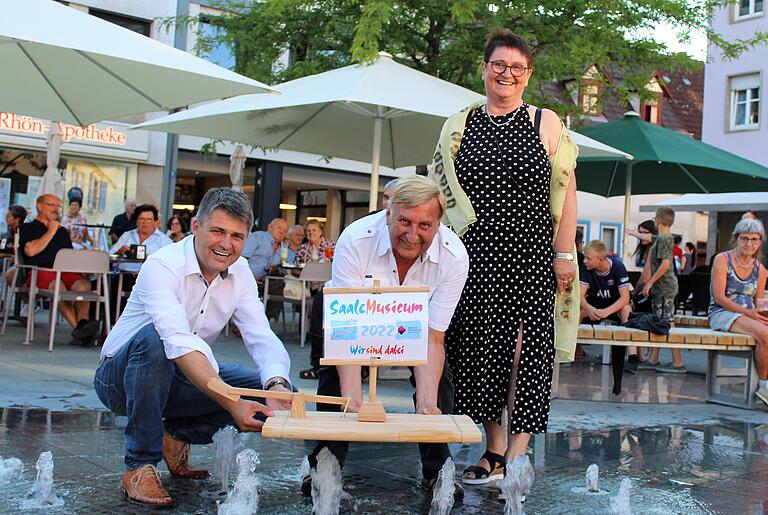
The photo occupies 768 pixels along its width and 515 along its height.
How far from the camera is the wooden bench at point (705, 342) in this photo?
25.1 ft

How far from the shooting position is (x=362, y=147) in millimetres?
11070

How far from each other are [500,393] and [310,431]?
5.63 feet

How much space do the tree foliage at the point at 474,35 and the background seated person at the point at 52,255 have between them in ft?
15.4

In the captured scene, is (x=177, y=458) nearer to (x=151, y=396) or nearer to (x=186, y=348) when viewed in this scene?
(x=151, y=396)

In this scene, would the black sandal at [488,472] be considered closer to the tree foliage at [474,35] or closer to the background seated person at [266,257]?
the background seated person at [266,257]

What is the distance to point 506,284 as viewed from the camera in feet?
14.8

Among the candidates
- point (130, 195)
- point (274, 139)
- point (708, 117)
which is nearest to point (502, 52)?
point (274, 139)

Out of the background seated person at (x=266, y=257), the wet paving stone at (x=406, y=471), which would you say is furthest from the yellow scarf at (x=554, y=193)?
the background seated person at (x=266, y=257)

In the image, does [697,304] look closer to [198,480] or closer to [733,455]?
[733,455]

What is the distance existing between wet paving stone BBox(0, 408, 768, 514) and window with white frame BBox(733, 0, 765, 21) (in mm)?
27422

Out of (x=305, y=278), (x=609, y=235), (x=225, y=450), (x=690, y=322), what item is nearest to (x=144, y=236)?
(x=305, y=278)

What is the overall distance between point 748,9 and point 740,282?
25269 millimetres

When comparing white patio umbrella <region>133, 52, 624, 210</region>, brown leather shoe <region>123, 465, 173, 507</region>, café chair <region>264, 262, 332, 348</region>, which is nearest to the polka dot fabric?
brown leather shoe <region>123, 465, 173, 507</region>

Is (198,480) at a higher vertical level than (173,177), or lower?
lower
